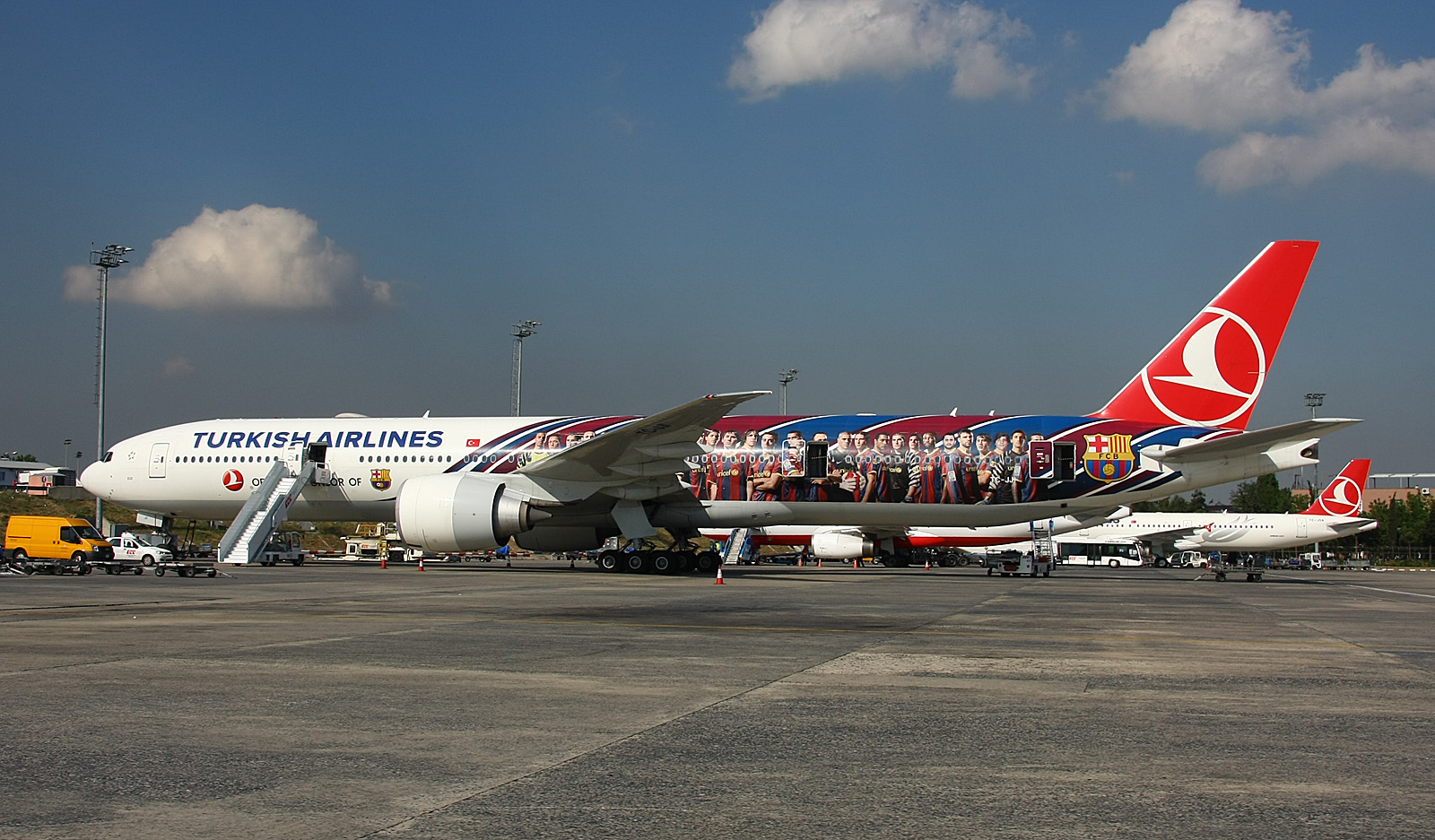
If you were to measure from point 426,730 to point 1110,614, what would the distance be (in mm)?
12394

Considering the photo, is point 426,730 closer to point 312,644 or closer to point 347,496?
point 312,644

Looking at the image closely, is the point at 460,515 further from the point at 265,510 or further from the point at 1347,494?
the point at 1347,494

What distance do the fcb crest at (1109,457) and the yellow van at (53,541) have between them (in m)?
24.3

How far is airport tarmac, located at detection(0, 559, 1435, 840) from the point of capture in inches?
175

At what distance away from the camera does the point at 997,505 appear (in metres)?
27.7

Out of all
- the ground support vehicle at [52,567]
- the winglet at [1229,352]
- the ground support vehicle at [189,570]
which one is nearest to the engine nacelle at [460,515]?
the ground support vehicle at [189,570]

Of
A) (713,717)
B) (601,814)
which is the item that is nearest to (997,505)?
(713,717)

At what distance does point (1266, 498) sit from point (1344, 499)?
80154 millimetres

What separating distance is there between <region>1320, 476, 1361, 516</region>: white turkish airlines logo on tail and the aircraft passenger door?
49671 millimetres

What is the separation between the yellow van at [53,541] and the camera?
27.4 m

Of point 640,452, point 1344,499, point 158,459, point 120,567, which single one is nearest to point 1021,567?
point 640,452

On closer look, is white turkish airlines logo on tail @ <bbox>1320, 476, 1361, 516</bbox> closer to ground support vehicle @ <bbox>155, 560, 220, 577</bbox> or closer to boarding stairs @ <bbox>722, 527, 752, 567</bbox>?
boarding stairs @ <bbox>722, 527, 752, 567</bbox>

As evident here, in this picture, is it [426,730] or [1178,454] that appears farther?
[1178,454]

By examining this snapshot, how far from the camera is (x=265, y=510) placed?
100 feet
